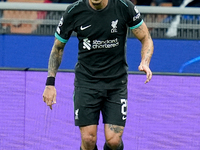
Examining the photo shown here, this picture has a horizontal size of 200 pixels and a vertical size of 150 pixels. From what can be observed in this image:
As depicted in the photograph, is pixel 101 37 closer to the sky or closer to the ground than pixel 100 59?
closer to the sky

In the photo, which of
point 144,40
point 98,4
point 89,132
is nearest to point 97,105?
point 89,132

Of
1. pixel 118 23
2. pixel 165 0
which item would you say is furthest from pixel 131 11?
pixel 165 0

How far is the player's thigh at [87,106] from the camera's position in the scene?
213 inches

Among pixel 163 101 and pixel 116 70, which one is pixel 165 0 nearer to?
pixel 163 101

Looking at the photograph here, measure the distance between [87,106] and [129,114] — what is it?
1243 mm

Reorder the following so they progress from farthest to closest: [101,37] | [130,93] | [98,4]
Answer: [130,93], [101,37], [98,4]

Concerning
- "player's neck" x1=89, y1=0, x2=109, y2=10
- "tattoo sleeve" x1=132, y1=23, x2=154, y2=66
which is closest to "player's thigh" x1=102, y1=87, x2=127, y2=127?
"tattoo sleeve" x1=132, y1=23, x2=154, y2=66

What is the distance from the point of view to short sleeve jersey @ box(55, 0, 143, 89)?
5273 millimetres

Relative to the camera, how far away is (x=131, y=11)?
17.3 feet

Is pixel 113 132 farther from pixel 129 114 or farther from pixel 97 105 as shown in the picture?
pixel 129 114

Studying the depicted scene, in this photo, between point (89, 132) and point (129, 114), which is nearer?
point (89, 132)

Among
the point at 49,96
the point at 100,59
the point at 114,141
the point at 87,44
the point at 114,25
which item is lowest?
the point at 114,141

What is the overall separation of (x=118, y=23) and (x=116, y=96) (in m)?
0.74

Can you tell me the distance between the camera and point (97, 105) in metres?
5.47
